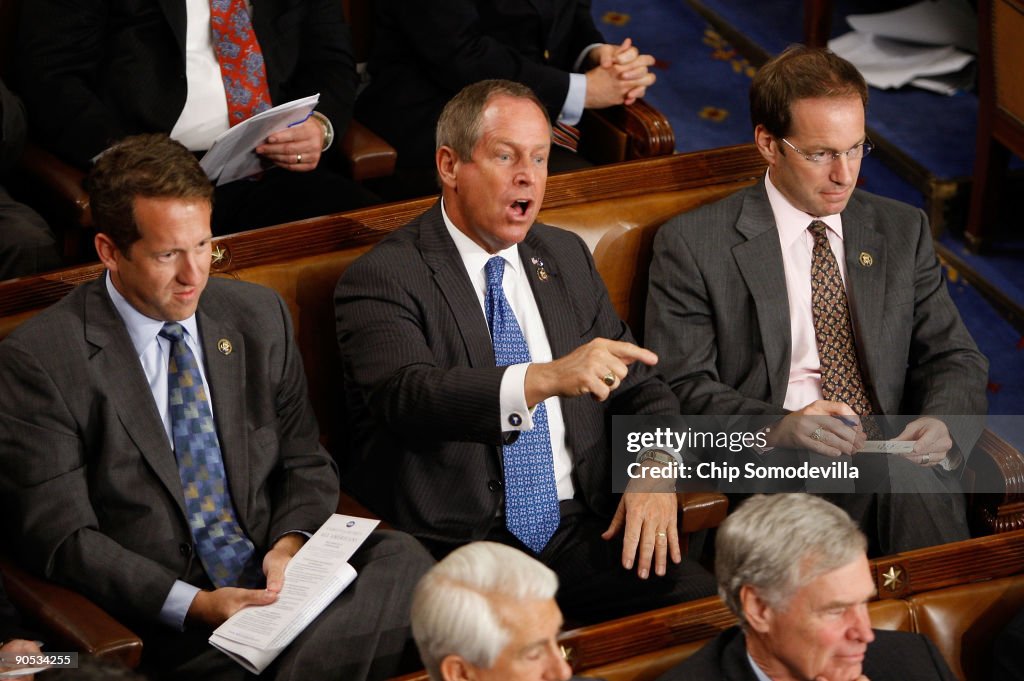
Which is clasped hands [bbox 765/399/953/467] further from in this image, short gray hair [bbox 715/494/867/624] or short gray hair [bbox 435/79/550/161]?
short gray hair [bbox 435/79/550/161]

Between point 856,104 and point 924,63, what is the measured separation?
6.92ft

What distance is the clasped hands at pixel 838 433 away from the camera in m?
2.57

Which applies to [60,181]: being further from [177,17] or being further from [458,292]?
[458,292]

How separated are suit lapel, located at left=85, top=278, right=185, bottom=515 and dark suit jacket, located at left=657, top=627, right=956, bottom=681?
856 millimetres

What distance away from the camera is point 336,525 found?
230cm

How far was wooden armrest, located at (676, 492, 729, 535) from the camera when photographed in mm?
2428

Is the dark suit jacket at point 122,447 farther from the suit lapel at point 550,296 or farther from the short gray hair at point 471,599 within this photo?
the short gray hair at point 471,599

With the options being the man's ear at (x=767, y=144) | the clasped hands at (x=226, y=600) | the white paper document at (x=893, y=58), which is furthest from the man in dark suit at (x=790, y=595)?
the white paper document at (x=893, y=58)

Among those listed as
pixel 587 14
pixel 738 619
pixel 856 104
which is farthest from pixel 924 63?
pixel 738 619

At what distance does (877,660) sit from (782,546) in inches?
10.3

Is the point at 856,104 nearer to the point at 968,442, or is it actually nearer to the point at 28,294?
the point at 968,442

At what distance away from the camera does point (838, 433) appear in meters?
2.58

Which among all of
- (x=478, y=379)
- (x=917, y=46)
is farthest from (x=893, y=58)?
(x=478, y=379)

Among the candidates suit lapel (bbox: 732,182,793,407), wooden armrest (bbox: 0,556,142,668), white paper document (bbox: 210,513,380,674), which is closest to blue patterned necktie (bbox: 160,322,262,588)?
white paper document (bbox: 210,513,380,674)
